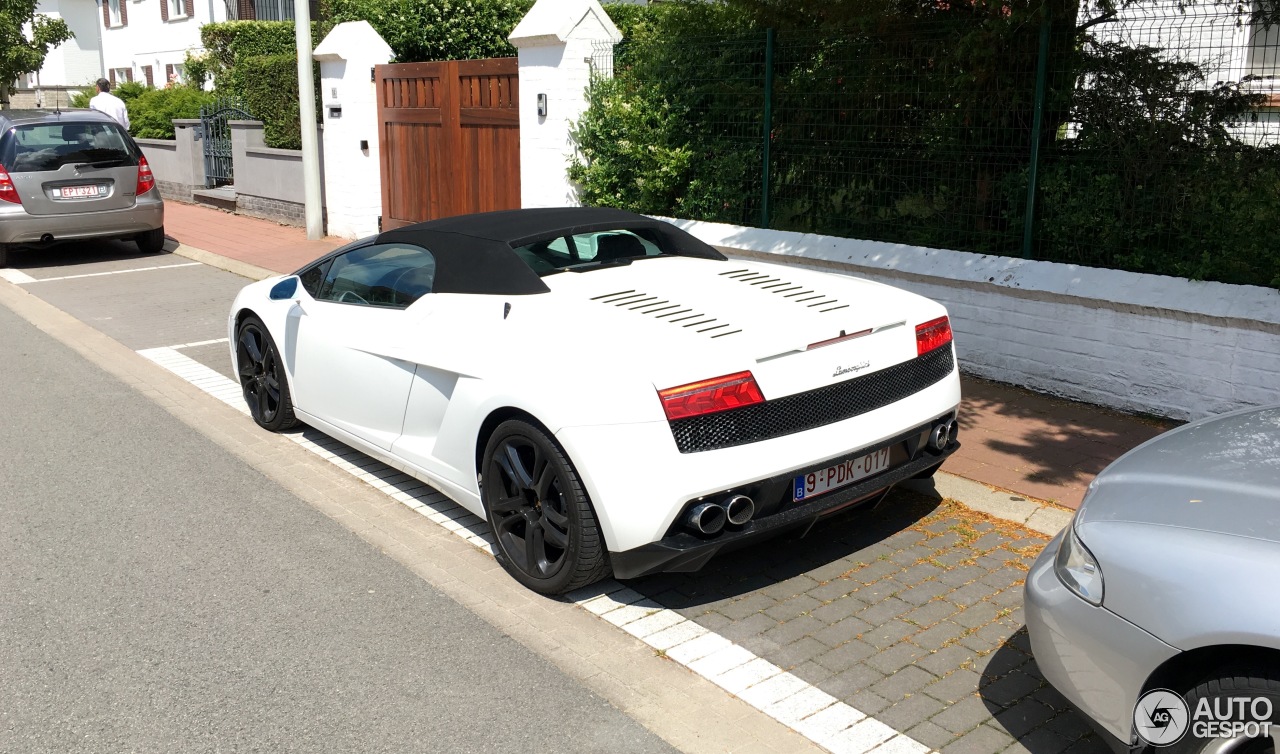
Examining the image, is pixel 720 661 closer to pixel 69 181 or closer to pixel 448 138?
pixel 448 138

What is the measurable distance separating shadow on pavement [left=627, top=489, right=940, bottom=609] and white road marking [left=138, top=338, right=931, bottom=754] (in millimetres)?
152

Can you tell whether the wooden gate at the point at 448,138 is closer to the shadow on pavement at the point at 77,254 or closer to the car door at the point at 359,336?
the shadow on pavement at the point at 77,254

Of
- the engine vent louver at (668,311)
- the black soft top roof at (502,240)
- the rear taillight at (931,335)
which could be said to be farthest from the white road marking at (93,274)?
the rear taillight at (931,335)

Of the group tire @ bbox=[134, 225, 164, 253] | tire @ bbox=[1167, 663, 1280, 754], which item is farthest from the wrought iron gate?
tire @ bbox=[1167, 663, 1280, 754]

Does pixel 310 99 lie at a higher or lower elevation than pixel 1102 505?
higher

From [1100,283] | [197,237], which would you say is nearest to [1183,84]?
[1100,283]

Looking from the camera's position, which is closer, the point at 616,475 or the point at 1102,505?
the point at 1102,505

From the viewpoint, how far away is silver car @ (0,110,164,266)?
524 inches

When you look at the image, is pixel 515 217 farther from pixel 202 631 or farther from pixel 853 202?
pixel 853 202

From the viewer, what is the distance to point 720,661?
4.11 meters

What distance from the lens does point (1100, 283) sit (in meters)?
6.96

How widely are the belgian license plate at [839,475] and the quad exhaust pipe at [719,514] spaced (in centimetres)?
26

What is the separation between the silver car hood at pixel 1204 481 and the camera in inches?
118

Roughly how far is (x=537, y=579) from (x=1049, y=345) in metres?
4.11
